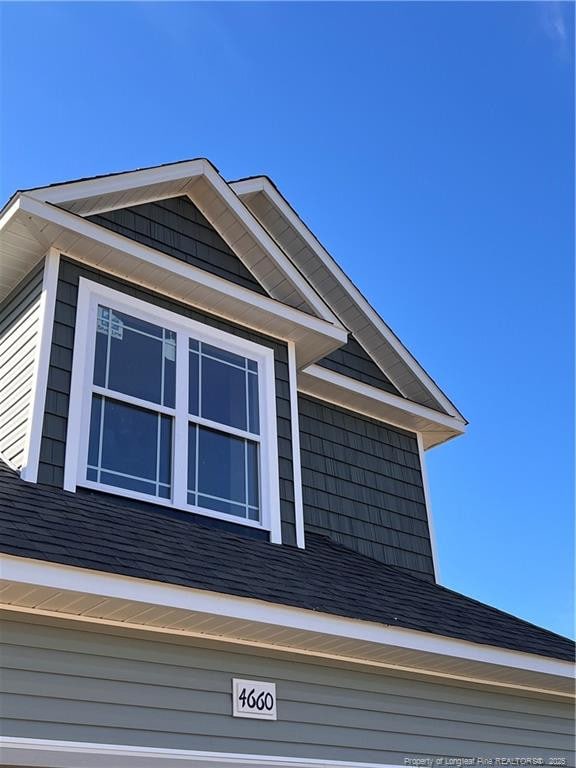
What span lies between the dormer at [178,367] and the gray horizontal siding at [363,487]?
2 centimetres

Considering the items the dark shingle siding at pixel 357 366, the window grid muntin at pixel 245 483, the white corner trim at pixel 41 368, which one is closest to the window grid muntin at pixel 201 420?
the window grid muntin at pixel 245 483

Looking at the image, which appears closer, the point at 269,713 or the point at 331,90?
the point at 269,713

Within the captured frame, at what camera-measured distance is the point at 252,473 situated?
6.54 meters

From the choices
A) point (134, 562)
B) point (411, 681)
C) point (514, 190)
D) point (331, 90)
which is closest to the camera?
point (134, 562)

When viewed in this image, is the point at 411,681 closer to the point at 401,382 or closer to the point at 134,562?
the point at 134,562

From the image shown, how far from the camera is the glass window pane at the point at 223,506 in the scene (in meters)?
6.07

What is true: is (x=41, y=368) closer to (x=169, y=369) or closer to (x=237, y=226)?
(x=169, y=369)

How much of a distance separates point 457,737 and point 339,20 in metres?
8.40

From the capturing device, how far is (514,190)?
1424cm

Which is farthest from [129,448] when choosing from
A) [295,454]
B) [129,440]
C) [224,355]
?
[295,454]

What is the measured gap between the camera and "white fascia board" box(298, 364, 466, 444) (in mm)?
8086

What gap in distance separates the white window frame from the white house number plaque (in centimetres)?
141

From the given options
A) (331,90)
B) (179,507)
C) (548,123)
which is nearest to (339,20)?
(331,90)

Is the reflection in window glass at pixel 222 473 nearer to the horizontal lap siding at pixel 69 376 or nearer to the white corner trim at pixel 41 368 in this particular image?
the horizontal lap siding at pixel 69 376
